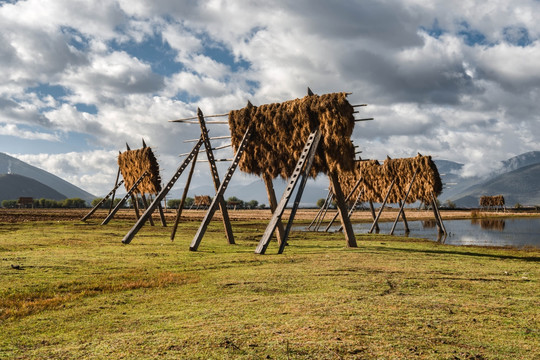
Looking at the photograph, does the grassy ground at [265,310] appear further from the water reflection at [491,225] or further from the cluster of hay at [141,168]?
the water reflection at [491,225]

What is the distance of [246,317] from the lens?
5777mm

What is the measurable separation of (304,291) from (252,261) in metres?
4.70

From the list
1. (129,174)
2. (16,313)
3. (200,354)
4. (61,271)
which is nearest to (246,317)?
(200,354)

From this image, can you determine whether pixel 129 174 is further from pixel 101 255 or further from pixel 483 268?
pixel 483 268

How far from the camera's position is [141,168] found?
33.2 meters

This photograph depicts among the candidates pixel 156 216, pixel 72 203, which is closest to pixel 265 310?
pixel 156 216

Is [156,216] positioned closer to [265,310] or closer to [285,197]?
[285,197]

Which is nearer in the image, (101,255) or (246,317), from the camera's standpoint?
(246,317)

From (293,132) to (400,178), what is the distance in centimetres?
1683

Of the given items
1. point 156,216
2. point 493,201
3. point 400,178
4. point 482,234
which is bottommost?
point 482,234

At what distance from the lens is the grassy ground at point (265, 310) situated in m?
Answer: 4.55

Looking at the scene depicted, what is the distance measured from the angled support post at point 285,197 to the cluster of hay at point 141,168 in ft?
63.7

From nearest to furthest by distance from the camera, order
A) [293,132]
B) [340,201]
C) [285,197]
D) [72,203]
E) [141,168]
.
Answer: [285,197] < [340,201] < [293,132] < [141,168] < [72,203]

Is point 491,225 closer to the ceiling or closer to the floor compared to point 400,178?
closer to the floor
